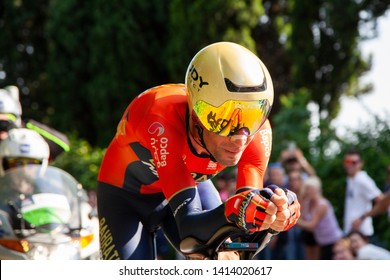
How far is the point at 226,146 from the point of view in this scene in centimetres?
429

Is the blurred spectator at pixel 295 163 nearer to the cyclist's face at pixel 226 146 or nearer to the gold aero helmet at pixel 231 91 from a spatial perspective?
the cyclist's face at pixel 226 146

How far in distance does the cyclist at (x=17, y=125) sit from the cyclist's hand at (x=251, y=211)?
189 inches

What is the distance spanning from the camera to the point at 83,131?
32.3m

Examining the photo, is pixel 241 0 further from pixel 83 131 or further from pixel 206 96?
pixel 206 96

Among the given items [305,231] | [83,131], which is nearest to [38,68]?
[83,131]

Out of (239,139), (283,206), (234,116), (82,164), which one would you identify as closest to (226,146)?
(239,139)

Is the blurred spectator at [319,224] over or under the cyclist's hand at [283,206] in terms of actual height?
under

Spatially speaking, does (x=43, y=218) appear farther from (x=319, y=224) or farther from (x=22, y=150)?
(x=319, y=224)

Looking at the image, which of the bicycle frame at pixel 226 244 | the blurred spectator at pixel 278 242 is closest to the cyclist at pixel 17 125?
the blurred spectator at pixel 278 242

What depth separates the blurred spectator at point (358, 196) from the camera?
9883 mm

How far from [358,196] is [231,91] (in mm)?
6275

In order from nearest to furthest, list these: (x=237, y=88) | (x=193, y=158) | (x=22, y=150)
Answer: (x=237, y=88) → (x=193, y=158) → (x=22, y=150)

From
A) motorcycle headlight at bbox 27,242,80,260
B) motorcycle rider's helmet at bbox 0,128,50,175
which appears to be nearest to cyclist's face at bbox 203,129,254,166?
motorcycle headlight at bbox 27,242,80,260

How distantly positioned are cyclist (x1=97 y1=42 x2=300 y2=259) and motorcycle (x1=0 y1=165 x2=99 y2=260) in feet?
3.98
